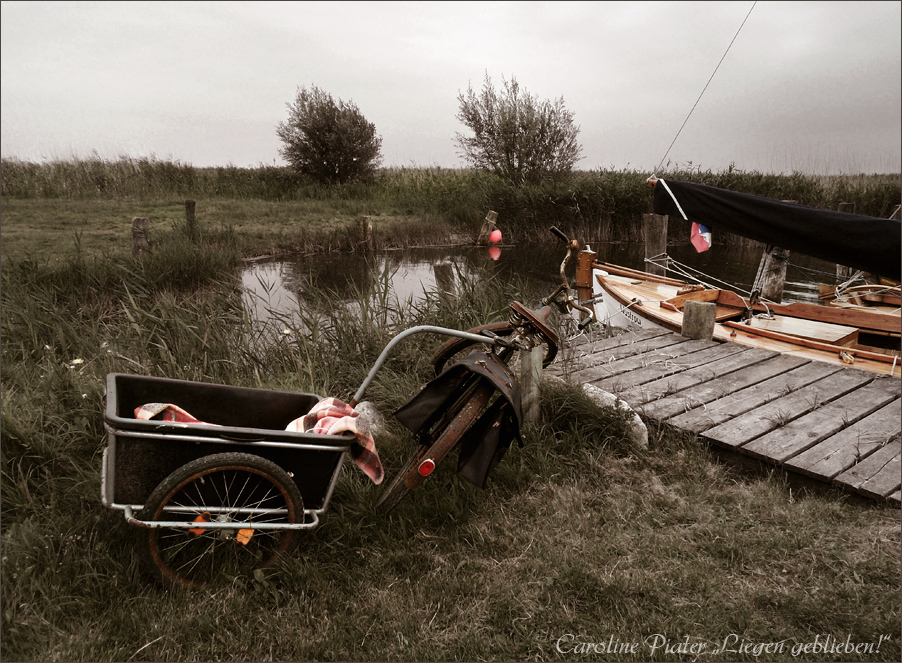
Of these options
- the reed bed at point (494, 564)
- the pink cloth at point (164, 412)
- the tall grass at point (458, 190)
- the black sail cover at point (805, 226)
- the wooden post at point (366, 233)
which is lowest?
the reed bed at point (494, 564)

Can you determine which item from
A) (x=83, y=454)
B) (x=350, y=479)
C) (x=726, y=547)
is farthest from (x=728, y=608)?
(x=83, y=454)

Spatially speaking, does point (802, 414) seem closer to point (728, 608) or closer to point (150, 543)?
point (728, 608)

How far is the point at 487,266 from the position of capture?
37.0ft

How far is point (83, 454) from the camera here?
11.0 feet

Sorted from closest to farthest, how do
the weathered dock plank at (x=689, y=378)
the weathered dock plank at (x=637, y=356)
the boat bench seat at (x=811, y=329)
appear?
the weathered dock plank at (x=689, y=378), the weathered dock plank at (x=637, y=356), the boat bench seat at (x=811, y=329)

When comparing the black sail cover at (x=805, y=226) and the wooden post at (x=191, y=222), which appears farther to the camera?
the wooden post at (x=191, y=222)

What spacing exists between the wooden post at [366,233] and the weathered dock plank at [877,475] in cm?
1377

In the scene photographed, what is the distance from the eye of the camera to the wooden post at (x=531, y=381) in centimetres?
370

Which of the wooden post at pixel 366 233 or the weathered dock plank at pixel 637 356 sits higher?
the wooden post at pixel 366 233

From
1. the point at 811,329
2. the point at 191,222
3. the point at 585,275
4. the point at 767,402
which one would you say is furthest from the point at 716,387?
the point at 191,222

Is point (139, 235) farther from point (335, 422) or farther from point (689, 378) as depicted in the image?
point (689, 378)

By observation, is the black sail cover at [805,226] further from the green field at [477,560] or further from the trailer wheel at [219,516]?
the trailer wheel at [219,516]

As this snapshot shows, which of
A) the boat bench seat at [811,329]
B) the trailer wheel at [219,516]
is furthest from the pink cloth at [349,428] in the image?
the boat bench seat at [811,329]

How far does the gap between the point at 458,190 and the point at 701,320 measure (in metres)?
14.5
